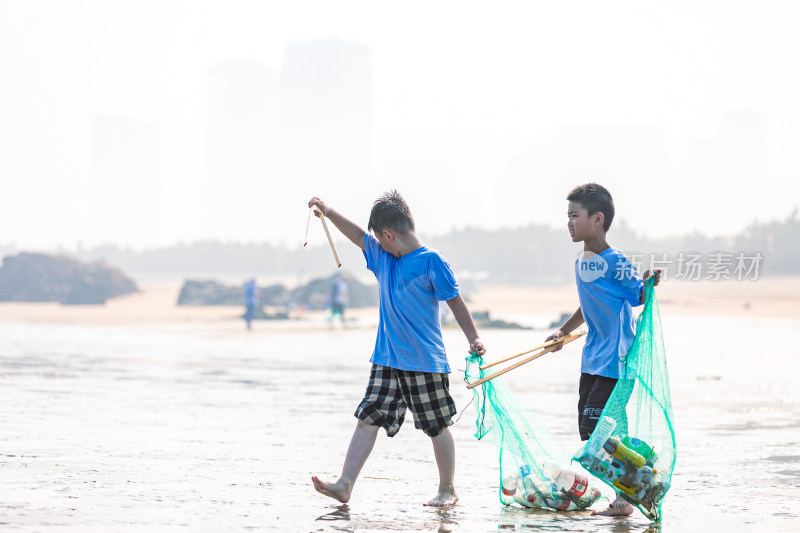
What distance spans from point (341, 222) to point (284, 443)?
2.57 metres

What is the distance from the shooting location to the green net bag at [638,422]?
198 inches

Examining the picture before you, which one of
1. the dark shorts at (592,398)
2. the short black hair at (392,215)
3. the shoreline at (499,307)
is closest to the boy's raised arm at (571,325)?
the dark shorts at (592,398)

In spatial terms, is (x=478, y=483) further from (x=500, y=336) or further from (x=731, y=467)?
(x=500, y=336)

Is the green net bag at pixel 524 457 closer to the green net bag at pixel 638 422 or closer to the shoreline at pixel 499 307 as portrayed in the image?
the green net bag at pixel 638 422

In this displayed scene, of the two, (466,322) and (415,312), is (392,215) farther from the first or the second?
(466,322)

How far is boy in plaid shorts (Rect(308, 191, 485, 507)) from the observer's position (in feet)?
17.1

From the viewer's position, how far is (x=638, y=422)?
5.13 m

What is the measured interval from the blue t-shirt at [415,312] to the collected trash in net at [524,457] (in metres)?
0.31

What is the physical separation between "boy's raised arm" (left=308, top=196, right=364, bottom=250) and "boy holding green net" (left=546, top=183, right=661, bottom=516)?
3.61 feet

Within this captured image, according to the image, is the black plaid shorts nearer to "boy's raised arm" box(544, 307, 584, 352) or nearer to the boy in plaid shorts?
the boy in plaid shorts

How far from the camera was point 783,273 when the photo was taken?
61.0 meters

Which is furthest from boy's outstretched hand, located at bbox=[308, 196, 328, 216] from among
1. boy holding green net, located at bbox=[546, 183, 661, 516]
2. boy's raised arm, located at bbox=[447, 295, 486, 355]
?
boy holding green net, located at bbox=[546, 183, 661, 516]

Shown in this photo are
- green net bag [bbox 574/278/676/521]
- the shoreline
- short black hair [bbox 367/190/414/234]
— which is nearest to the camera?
green net bag [bbox 574/278/676/521]

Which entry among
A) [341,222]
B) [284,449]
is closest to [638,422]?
[341,222]
